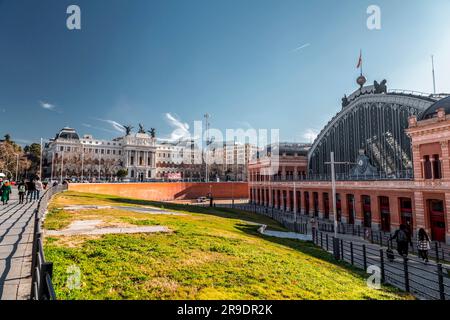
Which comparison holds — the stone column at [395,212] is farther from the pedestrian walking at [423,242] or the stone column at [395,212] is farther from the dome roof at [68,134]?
the dome roof at [68,134]

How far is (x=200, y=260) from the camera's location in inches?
376

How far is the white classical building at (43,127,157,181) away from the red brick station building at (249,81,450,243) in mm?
73872

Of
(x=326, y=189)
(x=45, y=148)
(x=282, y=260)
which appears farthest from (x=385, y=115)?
(x=45, y=148)

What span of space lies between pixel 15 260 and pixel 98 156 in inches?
5100

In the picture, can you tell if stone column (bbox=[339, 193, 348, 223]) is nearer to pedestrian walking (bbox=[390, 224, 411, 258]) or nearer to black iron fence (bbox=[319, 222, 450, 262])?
black iron fence (bbox=[319, 222, 450, 262])

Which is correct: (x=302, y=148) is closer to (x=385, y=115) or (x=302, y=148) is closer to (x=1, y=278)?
(x=385, y=115)

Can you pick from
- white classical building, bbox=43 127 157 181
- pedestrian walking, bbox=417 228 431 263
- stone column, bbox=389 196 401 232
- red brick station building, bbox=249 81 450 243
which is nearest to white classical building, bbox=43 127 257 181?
white classical building, bbox=43 127 157 181

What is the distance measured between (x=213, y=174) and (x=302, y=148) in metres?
70.6

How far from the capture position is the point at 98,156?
126 metres

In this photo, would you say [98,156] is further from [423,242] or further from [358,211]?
[423,242]

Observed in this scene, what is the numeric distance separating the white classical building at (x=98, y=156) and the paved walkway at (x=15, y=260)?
10188 cm

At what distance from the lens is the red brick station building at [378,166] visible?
27.8 m

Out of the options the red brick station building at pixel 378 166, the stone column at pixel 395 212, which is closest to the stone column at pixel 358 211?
the red brick station building at pixel 378 166

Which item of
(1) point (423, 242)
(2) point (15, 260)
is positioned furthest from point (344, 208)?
(2) point (15, 260)
